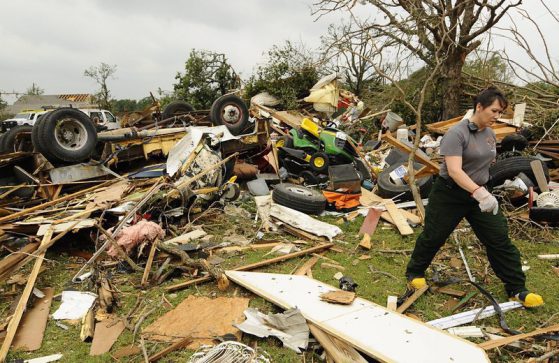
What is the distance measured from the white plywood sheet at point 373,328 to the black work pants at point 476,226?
873 millimetres

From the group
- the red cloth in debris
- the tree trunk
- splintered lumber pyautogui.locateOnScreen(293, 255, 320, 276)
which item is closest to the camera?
splintered lumber pyautogui.locateOnScreen(293, 255, 320, 276)

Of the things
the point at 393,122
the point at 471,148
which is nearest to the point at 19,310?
the point at 471,148

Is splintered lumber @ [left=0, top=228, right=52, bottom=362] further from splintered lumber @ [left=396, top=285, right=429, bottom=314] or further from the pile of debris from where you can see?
splintered lumber @ [left=396, top=285, right=429, bottom=314]

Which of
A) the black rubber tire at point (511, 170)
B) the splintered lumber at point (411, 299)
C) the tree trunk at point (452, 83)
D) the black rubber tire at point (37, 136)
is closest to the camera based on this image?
the splintered lumber at point (411, 299)

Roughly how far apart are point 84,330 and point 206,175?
3221 mm

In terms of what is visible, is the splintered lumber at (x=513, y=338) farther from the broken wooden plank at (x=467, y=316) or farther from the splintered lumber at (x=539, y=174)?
the splintered lumber at (x=539, y=174)

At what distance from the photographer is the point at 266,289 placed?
336cm

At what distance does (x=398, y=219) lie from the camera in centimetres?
546

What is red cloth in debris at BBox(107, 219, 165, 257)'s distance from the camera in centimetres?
429

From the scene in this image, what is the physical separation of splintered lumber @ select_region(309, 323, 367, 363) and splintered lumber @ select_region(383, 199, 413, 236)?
2830 millimetres

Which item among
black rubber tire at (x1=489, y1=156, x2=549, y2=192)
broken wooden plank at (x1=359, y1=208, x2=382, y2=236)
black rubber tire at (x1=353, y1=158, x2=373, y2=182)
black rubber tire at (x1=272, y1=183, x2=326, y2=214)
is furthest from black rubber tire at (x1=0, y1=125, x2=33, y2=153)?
black rubber tire at (x1=489, y1=156, x2=549, y2=192)

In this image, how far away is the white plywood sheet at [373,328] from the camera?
230cm

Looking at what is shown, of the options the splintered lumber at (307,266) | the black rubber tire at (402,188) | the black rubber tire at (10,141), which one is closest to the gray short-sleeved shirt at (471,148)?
the splintered lumber at (307,266)

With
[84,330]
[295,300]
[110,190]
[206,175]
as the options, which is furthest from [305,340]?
[110,190]
